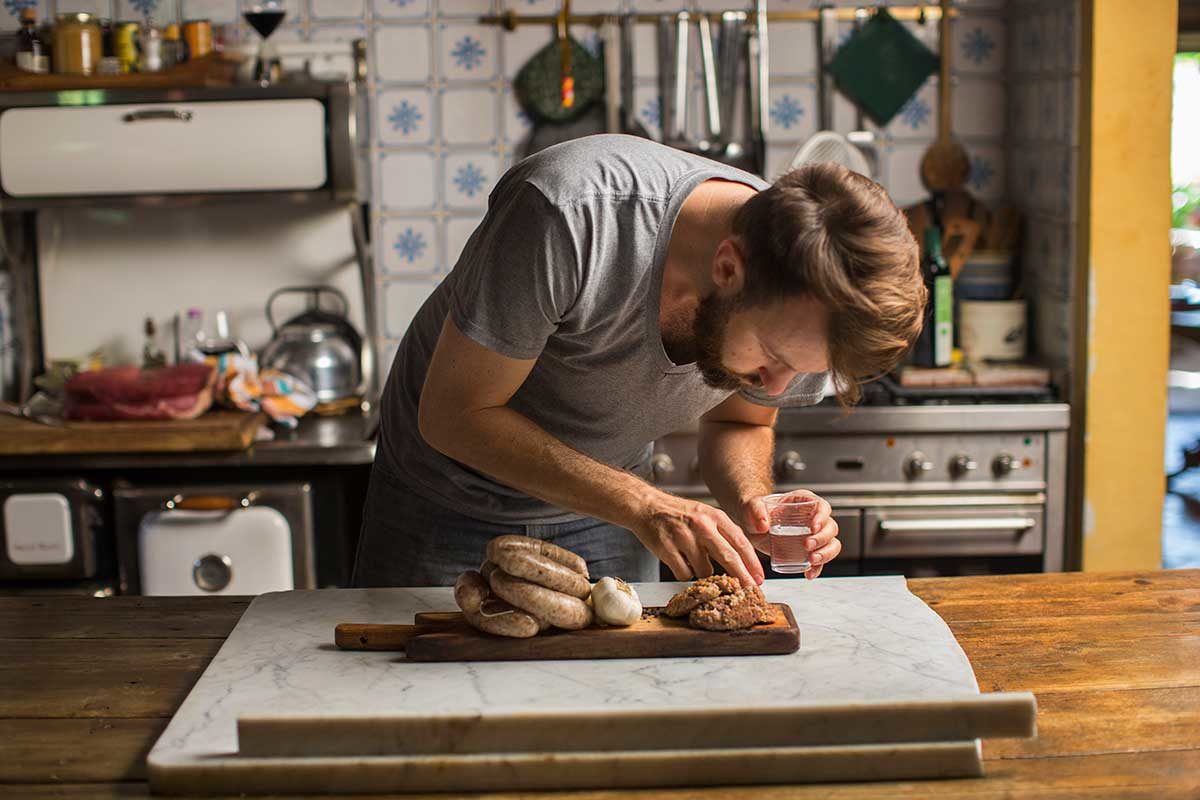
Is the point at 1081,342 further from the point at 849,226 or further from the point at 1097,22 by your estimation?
the point at 849,226

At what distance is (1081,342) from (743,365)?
63.8 inches

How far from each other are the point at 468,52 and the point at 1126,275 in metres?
1.63

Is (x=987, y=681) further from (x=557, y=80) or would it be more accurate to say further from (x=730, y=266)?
(x=557, y=80)

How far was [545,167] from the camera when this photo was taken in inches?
60.8

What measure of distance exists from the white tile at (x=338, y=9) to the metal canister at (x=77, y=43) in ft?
1.68

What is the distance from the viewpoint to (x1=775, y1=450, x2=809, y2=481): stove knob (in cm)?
287

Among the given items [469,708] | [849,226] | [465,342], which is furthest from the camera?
[465,342]

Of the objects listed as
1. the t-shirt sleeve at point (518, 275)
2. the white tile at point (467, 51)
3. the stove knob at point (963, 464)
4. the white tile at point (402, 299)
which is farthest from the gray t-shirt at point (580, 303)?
the white tile at point (467, 51)

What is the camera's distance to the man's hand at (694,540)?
4.80ft

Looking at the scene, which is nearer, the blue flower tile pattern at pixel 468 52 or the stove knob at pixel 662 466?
the stove knob at pixel 662 466

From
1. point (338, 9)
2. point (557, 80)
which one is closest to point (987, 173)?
point (557, 80)

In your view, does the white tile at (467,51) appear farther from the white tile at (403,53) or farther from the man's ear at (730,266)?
the man's ear at (730,266)

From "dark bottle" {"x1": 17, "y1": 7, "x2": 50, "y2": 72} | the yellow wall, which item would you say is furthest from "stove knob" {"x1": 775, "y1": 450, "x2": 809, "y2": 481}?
"dark bottle" {"x1": 17, "y1": 7, "x2": 50, "y2": 72}

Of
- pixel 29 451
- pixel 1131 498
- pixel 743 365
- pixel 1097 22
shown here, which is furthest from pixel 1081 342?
pixel 29 451
